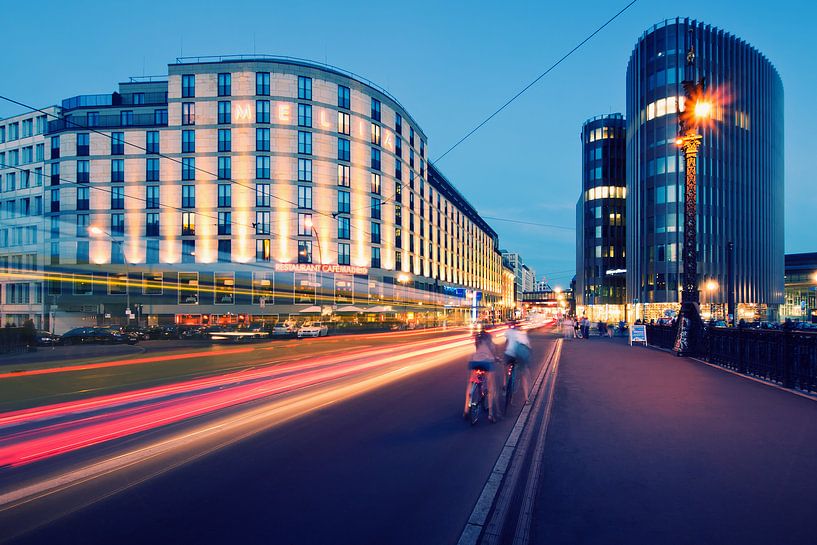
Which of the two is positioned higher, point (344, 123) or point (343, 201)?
point (344, 123)

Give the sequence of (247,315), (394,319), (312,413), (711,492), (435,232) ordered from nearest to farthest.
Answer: (711,492), (312,413), (247,315), (394,319), (435,232)

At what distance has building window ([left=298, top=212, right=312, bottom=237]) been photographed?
49.6 meters

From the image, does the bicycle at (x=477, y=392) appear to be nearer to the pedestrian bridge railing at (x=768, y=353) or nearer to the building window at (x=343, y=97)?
the pedestrian bridge railing at (x=768, y=353)

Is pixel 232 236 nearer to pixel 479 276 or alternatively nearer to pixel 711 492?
pixel 711 492

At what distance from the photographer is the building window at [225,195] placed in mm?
49156

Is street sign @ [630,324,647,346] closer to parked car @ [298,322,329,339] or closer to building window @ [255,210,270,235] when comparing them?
parked car @ [298,322,329,339]


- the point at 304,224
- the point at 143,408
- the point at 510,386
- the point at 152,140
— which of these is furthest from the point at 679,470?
the point at 152,140

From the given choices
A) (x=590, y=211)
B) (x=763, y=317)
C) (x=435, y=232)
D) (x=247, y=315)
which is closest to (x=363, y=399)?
(x=247, y=315)

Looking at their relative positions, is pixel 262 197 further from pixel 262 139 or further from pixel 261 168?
pixel 262 139

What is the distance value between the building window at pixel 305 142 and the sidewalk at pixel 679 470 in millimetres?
45523

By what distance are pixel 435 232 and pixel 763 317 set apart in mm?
46485

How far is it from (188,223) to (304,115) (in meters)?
16.9

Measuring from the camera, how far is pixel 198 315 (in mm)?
49125

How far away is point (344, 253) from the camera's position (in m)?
51.6
